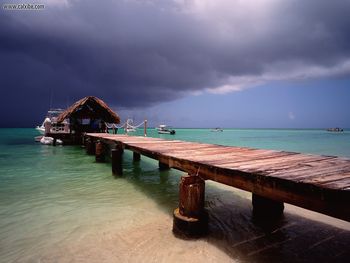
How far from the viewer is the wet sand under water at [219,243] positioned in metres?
3.37

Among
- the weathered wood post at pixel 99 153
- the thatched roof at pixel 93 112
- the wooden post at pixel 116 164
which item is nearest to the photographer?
the wooden post at pixel 116 164

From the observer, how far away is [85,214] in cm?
510

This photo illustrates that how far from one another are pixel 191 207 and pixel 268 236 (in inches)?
58.4

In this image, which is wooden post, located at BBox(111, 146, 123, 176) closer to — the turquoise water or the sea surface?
the sea surface

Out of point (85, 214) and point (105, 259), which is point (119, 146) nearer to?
point (85, 214)

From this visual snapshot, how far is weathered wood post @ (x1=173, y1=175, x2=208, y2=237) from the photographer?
12.1 feet

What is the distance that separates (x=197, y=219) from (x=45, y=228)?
287 centimetres

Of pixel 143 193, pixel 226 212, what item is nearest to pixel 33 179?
pixel 143 193

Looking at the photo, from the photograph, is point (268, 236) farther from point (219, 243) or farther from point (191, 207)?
point (191, 207)

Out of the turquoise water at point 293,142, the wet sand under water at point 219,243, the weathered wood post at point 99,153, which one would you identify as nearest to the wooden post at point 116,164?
the weathered wood post at point 99,153

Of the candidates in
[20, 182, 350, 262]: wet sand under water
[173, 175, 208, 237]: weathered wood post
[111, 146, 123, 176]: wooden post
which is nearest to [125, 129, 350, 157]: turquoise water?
[20, 182, 350, 262]: wet sand under water

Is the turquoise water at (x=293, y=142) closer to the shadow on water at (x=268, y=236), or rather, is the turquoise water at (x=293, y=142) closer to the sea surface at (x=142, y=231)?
the shadow on water at (x=268, y=236)

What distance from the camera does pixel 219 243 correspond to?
3.76 m

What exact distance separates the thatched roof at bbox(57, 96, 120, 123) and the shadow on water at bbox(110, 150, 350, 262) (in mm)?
17899
